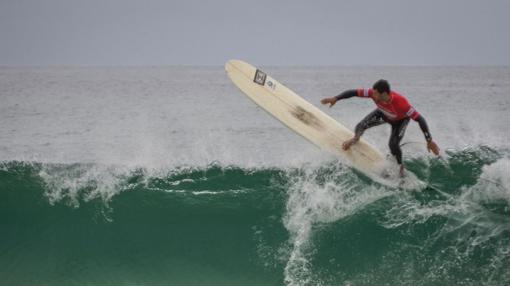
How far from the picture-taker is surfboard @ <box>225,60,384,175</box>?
297 inches

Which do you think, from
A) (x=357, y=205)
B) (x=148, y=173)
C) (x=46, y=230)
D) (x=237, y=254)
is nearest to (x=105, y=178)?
(x=148, y=173)

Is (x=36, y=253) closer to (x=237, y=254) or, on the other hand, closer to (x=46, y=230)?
(x=46, y=230)

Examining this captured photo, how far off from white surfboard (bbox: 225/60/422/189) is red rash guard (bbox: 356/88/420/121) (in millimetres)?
885

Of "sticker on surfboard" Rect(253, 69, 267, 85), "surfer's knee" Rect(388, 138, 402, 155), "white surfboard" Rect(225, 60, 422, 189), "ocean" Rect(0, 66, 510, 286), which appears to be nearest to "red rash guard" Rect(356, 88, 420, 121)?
"surfer's knee" Rect(388, 138, 402, 155)

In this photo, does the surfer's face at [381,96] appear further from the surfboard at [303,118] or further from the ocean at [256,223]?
the ocean at [256,223]

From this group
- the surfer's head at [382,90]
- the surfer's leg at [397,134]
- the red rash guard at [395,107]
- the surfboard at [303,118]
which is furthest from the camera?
the surfboard at [303,118]

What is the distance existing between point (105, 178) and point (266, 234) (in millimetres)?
2810

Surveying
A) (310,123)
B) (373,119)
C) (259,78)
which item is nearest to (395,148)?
(373,119)

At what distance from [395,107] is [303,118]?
1.64m

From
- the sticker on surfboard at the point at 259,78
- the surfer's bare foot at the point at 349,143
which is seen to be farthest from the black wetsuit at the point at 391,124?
the sticker on surfboard at the point at 259,78

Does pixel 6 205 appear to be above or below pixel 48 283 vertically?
above

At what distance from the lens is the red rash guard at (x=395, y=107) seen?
6578mm

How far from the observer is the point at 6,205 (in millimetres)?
7887

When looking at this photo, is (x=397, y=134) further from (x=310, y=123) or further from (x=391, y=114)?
(x=310, y=123)
